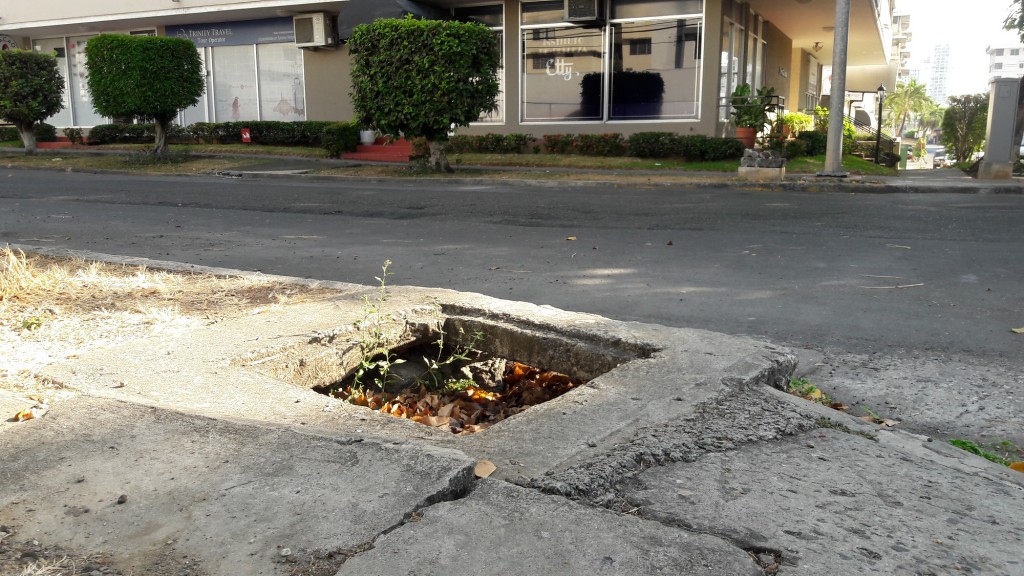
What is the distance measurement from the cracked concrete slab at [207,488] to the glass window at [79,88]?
105 feet

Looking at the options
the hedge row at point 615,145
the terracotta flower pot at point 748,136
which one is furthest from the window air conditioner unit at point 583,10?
the terracotta flower pot at point 748,136

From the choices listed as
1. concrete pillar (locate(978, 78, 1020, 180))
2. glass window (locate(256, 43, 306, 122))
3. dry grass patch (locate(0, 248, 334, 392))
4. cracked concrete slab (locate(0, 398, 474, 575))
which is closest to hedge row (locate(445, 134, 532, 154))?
glass window (locate(256, 43, 306, 122))

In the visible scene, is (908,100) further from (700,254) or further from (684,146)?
(700,254)

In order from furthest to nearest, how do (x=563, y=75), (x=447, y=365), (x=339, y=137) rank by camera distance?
(x=563, y=75), (x=339, y=137), (x=447, y=365)

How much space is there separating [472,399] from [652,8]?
19.7 metres

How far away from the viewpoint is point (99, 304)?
484 centimetres

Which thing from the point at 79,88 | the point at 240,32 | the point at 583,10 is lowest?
the point at 79,88

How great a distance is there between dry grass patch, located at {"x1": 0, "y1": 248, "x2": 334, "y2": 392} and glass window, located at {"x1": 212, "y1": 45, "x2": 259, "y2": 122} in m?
22.8

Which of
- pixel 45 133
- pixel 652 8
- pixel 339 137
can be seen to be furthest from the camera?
pixel 45 133

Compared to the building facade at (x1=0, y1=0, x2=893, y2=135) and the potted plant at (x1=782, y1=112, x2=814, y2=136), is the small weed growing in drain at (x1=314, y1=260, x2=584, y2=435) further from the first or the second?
the potted plant at (x1=782, y1=112, x2=814, y2=136)

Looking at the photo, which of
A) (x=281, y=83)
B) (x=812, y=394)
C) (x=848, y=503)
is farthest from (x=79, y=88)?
(x=848, y=503)

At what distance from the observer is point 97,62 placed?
20500mm

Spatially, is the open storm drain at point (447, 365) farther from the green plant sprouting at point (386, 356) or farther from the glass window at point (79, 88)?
the glass window at point (79, 88)

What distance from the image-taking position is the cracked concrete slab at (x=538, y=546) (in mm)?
1969
